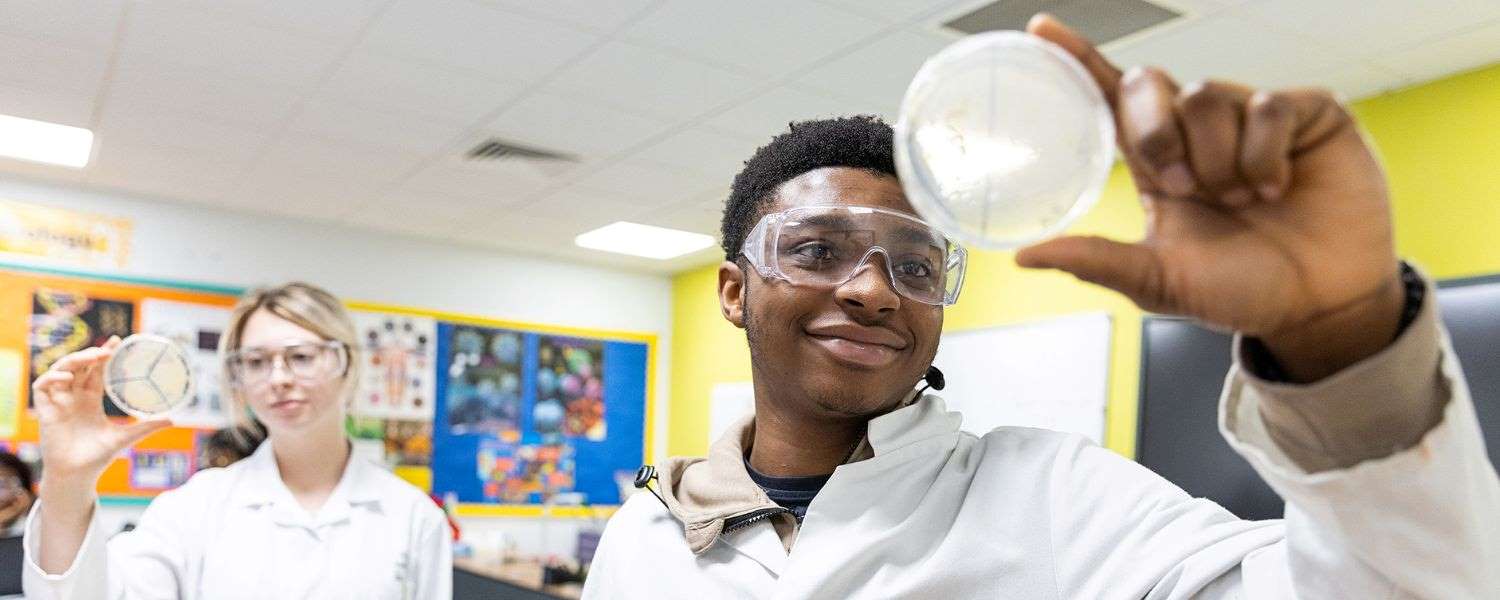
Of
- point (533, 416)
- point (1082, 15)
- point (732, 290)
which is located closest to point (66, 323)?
point (533, 416)

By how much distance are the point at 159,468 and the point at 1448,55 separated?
19.6ft

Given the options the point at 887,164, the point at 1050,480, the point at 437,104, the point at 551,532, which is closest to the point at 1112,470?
the point at 1050,480

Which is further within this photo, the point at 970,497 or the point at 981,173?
the point at 970,497

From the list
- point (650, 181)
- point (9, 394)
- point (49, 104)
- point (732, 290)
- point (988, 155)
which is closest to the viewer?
point (988, 155)

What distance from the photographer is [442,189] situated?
205 inches

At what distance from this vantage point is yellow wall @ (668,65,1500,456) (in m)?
3.25

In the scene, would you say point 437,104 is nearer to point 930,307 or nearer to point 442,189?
point 442,189

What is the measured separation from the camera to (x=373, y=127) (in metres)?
4.23

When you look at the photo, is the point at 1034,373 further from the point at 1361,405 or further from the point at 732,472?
the point at 1361,405

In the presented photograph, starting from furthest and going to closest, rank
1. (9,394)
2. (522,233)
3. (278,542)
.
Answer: (522,233) < (9,394) < (278,542)

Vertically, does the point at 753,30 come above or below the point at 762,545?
above

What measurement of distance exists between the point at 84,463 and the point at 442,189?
11.7 ft

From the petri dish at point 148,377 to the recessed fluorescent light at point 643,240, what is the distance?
12.3 ft

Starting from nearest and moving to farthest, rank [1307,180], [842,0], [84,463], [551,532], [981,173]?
[1307,180] < [981,173] < [84,463] < [842,0] < [551,532]
